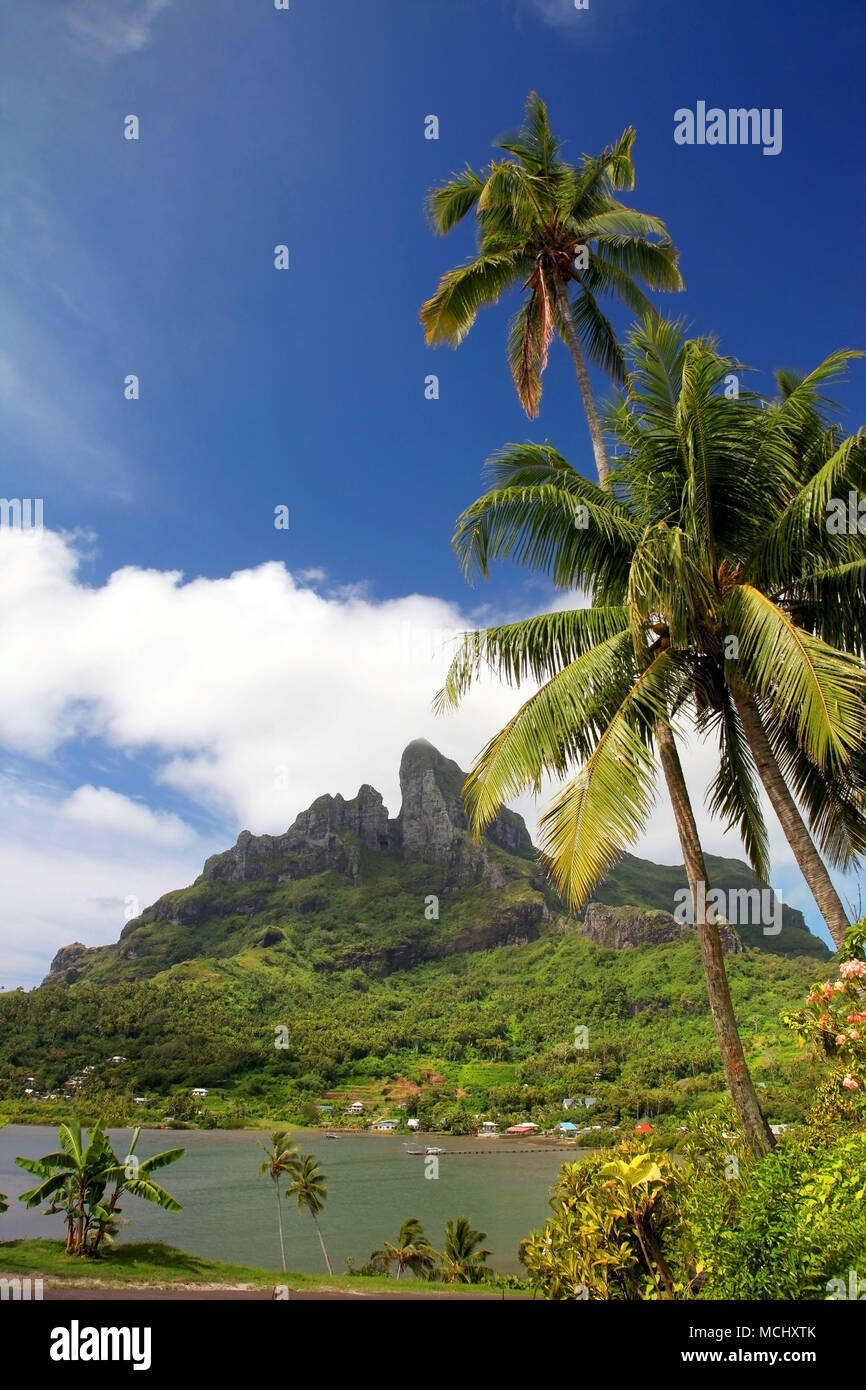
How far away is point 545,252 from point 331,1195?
58260 millimetres

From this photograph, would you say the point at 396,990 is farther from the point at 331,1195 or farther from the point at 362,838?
the point at 331,1195

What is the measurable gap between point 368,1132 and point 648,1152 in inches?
2771

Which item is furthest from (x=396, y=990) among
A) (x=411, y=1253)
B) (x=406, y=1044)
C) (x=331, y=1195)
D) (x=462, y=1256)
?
(x=411, y=1253)

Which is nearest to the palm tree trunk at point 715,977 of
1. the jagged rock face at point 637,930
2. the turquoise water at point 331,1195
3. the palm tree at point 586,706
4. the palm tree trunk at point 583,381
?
the palm tree at point 586,706

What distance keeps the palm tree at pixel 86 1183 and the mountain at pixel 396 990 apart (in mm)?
9714

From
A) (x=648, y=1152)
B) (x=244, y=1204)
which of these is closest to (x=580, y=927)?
(x=244, y=1204)

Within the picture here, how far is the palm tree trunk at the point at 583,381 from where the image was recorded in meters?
9.37

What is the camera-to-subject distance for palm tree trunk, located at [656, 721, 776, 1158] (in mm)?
6582

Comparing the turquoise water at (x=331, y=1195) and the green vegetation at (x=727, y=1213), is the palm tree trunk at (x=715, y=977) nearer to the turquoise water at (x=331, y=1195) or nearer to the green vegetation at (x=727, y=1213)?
the green vegetation at (x=727, y=1213)

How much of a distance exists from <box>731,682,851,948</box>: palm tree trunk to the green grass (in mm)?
18933

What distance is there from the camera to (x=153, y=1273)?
19234mm

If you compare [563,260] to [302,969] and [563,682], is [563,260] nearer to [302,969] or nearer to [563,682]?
[563,682]

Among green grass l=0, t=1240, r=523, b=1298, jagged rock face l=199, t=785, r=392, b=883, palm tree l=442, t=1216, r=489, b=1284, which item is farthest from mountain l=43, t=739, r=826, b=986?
green grass l=0, t=1240, r=523, b=1298
